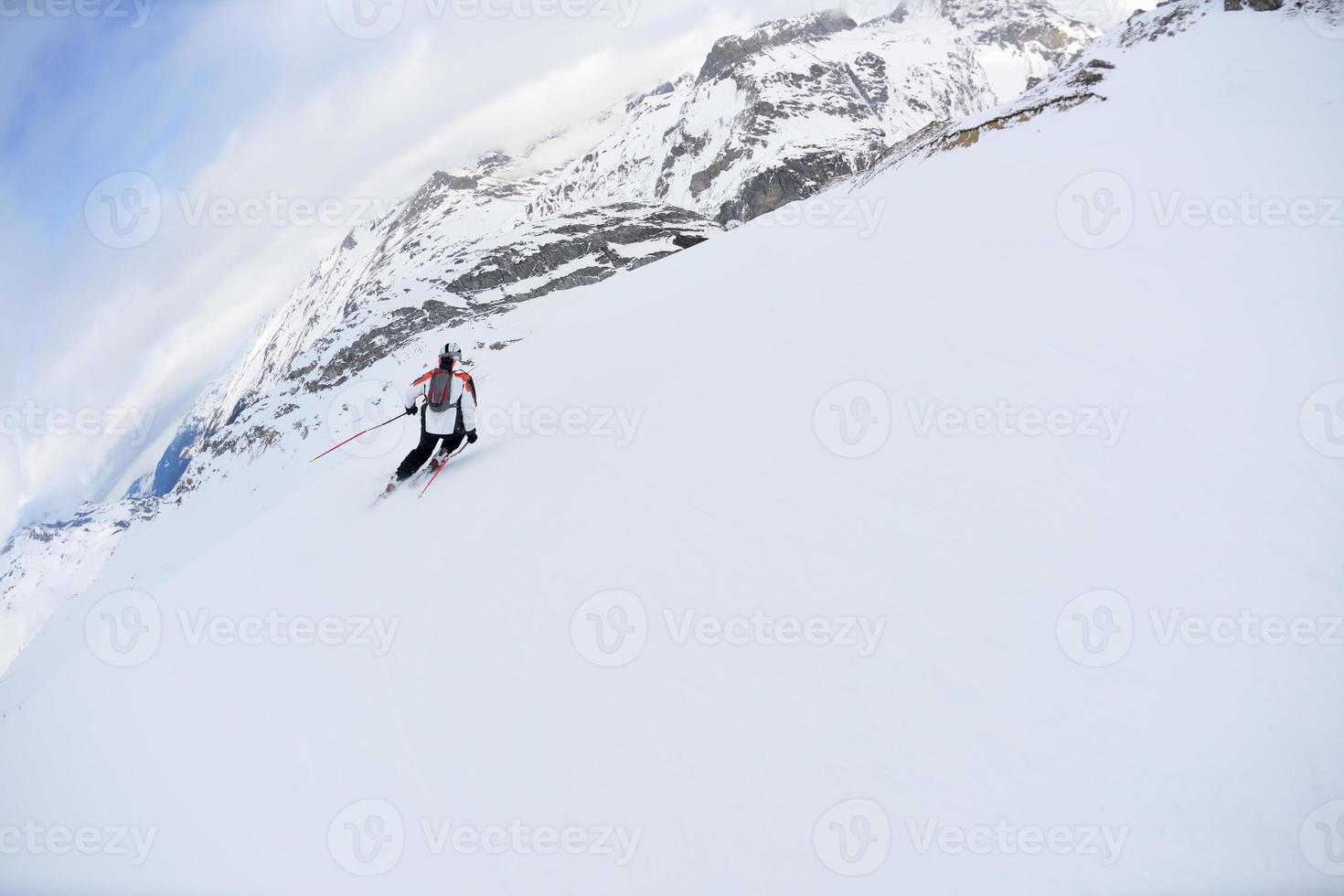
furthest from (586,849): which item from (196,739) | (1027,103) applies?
(1027,103)

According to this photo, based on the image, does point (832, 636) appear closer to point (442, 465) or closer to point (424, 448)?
point (442, 465)

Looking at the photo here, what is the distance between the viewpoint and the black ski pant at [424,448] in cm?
803

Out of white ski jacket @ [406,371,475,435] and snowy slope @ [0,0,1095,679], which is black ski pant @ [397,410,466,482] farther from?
snowy slope @ [0,0,1095,679]

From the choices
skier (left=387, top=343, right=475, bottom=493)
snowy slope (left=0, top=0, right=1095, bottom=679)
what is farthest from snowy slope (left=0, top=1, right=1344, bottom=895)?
snowy slope (left=0, top=0, right=1095, bottom=679)

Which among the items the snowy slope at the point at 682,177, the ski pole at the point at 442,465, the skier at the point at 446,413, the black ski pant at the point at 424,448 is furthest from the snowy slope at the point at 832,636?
the snowy slope at the point at 682,177

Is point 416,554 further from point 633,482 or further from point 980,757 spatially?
point 980,757

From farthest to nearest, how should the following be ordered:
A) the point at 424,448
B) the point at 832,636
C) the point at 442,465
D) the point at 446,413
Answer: the point at 446,413 → the point at 424,448 → the point at 442,465 → the point at 832,636

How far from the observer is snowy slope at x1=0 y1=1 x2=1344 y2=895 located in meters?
2.35

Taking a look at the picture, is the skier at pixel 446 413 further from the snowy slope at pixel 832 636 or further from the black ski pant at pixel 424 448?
the snowy slope at pixel 832 636

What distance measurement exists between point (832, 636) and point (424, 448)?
6.66m

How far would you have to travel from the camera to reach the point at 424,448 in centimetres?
812

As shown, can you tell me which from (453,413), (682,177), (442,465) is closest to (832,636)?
(442,465)

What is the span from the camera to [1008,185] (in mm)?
9656

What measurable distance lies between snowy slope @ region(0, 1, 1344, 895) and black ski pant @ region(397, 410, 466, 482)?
2.90 feet
